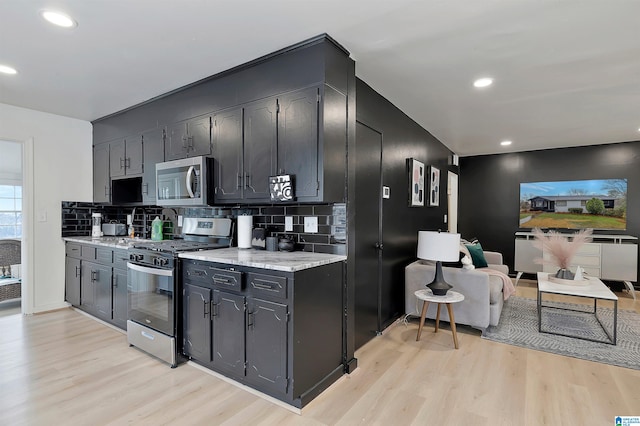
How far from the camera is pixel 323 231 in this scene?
2623mm

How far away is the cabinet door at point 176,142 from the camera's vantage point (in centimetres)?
319

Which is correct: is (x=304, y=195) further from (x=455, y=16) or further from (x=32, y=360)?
(x=32, y=360)

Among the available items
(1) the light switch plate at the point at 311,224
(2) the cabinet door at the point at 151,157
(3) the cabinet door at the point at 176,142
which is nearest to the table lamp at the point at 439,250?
(1) the light switch plate at the point at 311,224

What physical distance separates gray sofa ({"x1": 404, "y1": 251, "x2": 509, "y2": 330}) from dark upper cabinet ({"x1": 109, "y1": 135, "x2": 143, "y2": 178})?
3.34 m

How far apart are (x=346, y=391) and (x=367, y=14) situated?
2.47 meters

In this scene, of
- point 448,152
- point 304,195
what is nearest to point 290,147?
point 304,195

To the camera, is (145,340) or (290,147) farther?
(145,340)

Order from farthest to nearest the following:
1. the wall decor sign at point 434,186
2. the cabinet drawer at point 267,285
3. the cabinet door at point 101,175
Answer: the wall decor sign at point 434,186, the cabinet door at point 101,175, the cabinet drawer at point 267,285

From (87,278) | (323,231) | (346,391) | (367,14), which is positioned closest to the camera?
(367,14)

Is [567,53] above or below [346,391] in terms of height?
above

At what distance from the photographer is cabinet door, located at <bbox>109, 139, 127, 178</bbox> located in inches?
153

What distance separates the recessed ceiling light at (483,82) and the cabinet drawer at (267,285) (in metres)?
2.46

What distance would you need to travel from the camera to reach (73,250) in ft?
13.1

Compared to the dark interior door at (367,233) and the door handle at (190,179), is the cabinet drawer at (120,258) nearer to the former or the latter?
the door handle at (190,179)
